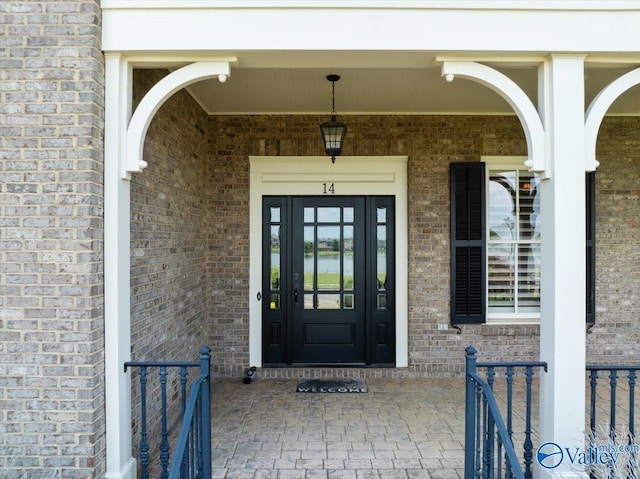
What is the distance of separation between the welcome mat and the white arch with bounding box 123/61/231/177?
3.18 metres

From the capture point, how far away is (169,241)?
164 inches

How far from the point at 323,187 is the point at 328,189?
0.07 metres

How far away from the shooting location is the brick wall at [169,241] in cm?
346

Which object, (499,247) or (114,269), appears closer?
(114,269)

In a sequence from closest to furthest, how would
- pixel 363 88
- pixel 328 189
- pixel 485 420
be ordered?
pixel 485 420 → pixel 363 88 → pixel 328 189

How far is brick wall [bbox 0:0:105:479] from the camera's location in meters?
2.62

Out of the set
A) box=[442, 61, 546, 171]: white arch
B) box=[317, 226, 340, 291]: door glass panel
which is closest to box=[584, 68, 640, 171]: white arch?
box=[442, 61, 546, 171]: white arch

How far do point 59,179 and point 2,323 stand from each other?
36.6 inches

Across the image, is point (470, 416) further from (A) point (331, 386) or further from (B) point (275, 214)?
(B) point (275, 214)

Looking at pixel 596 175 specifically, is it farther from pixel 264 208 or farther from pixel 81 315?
pixel 81 315

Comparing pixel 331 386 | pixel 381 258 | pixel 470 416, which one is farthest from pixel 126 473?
pixel 381 258

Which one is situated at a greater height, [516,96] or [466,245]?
[516,96]

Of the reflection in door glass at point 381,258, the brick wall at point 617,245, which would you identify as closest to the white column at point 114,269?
the reflection in door glass at point 381,258

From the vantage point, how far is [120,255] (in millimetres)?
2816
